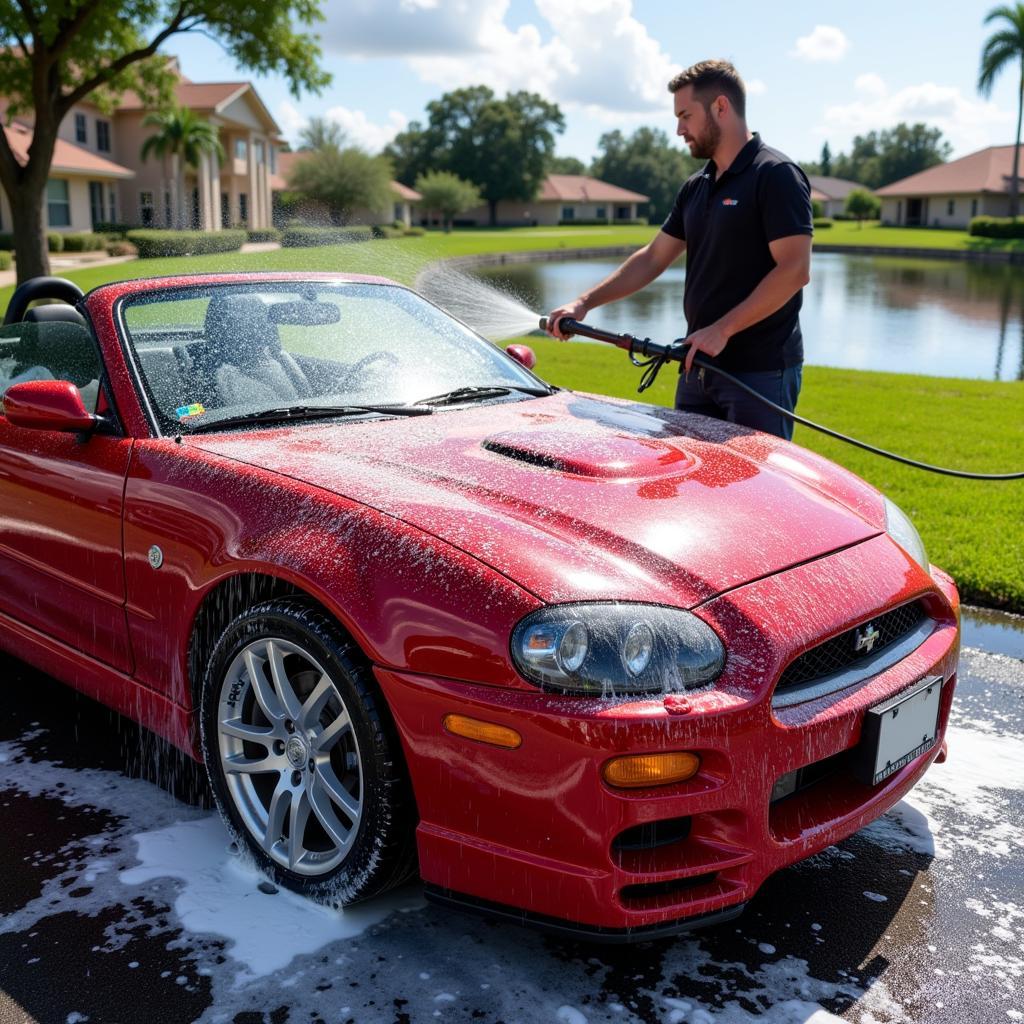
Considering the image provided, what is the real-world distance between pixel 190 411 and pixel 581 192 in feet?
386

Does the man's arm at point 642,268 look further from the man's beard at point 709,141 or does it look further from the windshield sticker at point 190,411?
the windshield sticker at point 190,411

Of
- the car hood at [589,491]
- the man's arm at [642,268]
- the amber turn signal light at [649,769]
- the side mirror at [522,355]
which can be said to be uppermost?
the man's arm at [642,268]

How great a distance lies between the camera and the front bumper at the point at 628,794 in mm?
2145

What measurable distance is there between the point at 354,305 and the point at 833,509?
182 centimetres

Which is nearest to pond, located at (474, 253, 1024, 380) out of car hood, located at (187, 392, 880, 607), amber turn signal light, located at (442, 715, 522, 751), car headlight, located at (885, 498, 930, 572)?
car hood, located at (187, 392, 880, 607)

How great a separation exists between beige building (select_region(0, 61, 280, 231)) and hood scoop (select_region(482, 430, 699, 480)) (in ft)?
145

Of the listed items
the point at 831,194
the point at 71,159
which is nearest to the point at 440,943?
the point at 71,159

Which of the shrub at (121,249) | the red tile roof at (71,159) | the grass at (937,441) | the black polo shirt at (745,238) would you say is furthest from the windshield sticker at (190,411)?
the red tile roof at (71,159)

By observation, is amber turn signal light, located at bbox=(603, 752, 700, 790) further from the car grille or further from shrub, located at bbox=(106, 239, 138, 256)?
shrub, located at bbox=(106, 239, 138, 256)

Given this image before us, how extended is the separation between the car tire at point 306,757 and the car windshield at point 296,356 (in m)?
0.84

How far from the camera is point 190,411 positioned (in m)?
3.19

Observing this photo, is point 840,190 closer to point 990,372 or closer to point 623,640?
point 990,372

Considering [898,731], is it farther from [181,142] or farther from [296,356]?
[181,142]

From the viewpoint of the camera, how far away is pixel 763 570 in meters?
2.52
